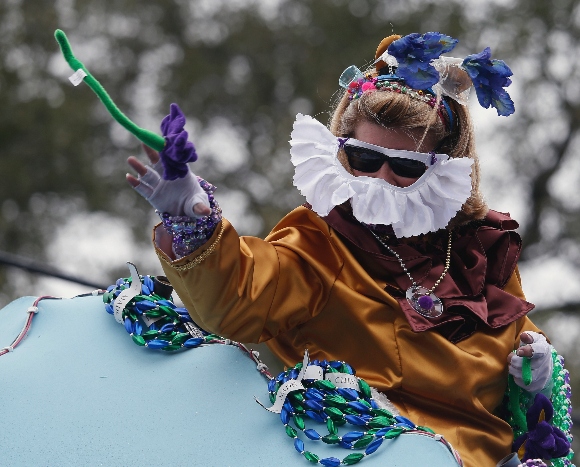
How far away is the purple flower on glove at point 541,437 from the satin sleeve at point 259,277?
1.94ft

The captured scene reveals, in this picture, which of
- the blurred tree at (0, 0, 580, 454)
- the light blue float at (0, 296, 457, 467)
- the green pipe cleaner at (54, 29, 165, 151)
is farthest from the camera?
the blurred tree at (0, 0, 580, 454)

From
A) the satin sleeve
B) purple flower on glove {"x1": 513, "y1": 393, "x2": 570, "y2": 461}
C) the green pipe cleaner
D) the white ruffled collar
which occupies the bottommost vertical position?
purple flower on glove {"x1": 513, "y1": 393, "x2": 570, "y2": 461}

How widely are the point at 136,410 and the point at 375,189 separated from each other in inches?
29.4

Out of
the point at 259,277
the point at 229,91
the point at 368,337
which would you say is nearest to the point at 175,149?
the point at 259,277

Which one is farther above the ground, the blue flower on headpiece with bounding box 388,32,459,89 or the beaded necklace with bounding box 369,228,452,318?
the blue flower on headpiece with bounding box 388,32,459,89

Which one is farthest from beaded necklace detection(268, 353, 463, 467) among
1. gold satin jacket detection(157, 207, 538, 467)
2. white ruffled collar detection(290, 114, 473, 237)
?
white ruffled collar detection(290, 114, 473, 237)

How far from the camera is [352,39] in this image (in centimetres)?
943

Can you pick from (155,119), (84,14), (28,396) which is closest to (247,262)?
(28,396)

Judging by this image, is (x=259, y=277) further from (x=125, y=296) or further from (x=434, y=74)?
(x=434, y=74)

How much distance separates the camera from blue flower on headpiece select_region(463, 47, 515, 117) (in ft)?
8.43

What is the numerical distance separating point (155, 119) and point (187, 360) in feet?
23.2

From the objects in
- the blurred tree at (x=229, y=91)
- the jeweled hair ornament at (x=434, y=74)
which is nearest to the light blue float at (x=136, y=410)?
the jeweled hair ornament at (x=434, y=74)

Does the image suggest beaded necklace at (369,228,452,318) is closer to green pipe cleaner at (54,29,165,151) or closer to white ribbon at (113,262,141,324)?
white ribbon at (113,262,141,324)

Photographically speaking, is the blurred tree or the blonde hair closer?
the blonde hair
